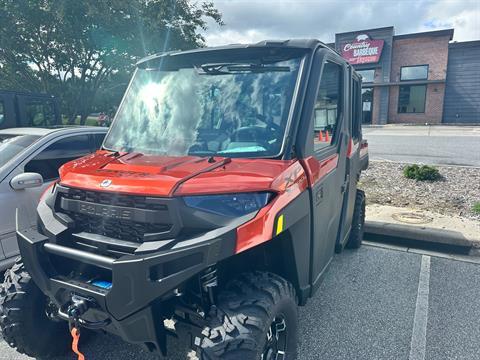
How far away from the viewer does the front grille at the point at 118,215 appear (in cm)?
201

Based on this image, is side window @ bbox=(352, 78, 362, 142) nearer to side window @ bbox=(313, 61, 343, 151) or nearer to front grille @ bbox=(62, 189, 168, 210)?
side window @ bbox=(313, 61, 343, 151)

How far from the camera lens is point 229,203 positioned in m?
2.04

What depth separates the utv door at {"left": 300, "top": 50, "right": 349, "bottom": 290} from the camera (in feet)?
8.63

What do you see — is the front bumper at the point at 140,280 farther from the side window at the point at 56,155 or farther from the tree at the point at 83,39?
the tree at the point at 83,39

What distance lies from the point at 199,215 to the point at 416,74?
114 feet

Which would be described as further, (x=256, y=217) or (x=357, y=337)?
(x=357, y=337)

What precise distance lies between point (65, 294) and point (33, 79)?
528 inches

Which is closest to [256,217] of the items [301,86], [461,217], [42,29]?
[301,86]

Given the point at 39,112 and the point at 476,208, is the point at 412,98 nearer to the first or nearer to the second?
the point at 476,208

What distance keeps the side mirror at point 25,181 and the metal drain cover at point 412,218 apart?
4.96m

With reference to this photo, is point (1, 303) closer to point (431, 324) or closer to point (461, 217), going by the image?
point (431, 324)

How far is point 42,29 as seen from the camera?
11625mm

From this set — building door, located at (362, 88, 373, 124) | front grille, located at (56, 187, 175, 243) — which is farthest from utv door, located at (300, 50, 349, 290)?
building door, located at (362, 88, 373, 124)

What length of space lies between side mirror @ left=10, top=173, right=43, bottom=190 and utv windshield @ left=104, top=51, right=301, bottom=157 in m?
1.34
